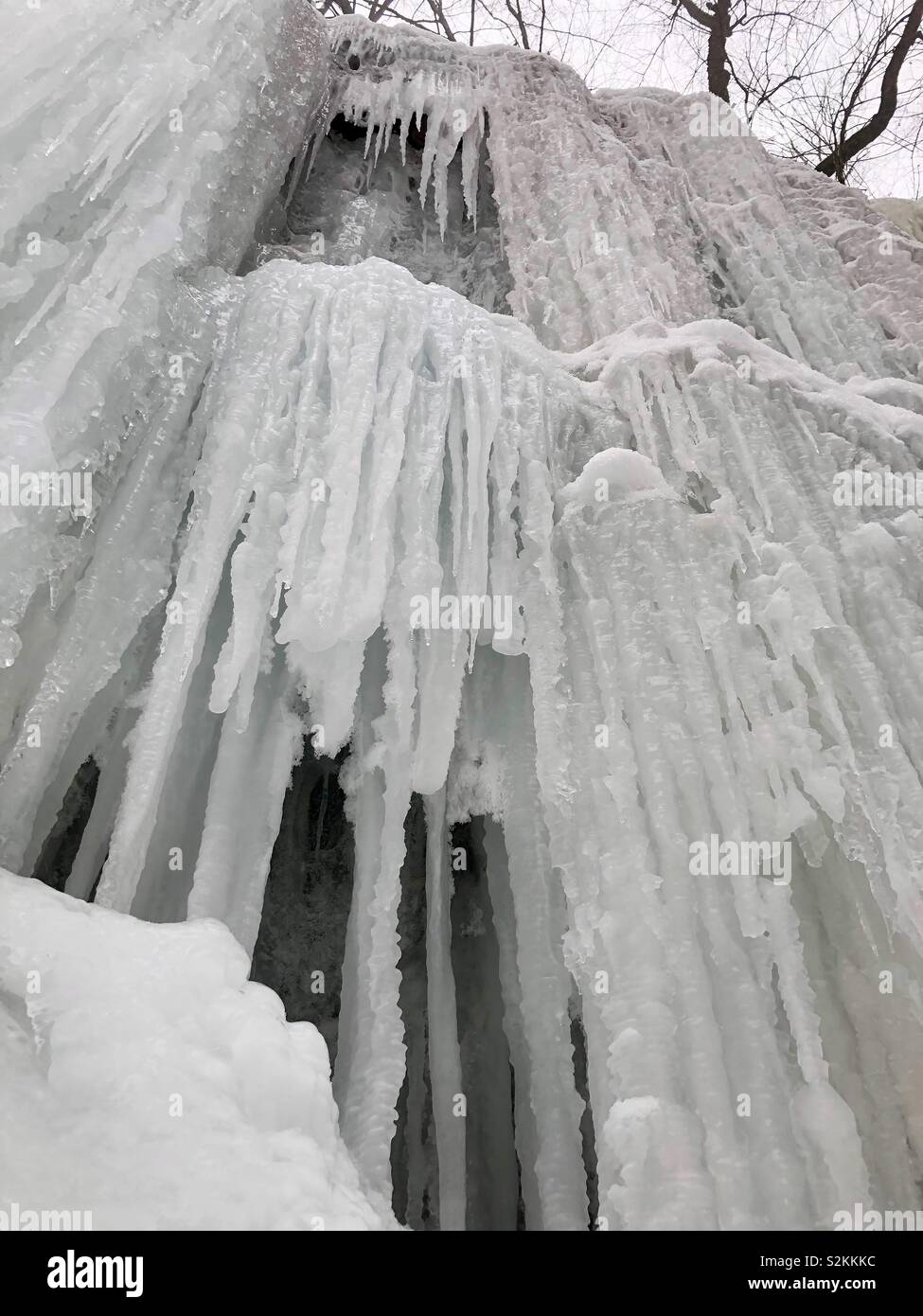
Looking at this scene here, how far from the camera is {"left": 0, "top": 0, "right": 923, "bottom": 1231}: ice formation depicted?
1.53 m

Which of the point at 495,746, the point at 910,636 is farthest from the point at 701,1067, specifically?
the point at 910,636

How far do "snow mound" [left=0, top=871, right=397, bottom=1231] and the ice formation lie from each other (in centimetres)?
23

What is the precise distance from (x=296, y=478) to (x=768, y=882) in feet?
4.33

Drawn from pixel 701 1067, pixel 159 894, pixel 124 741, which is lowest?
pixel 159 894

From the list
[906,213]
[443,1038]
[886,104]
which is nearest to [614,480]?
[443,1038]

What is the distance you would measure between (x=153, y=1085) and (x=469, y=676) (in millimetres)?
1326

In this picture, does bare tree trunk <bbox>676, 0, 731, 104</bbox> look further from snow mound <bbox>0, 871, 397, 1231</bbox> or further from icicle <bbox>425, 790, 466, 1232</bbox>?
snow mound <bbox>0, 871, 397, 1231</bbox>

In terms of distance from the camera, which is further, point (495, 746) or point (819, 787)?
point (495, 746)

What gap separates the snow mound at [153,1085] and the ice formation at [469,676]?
23 cm

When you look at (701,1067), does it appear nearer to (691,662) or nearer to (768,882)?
(768,882)

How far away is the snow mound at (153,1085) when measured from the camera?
3.20 feet

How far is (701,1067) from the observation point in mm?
1445
